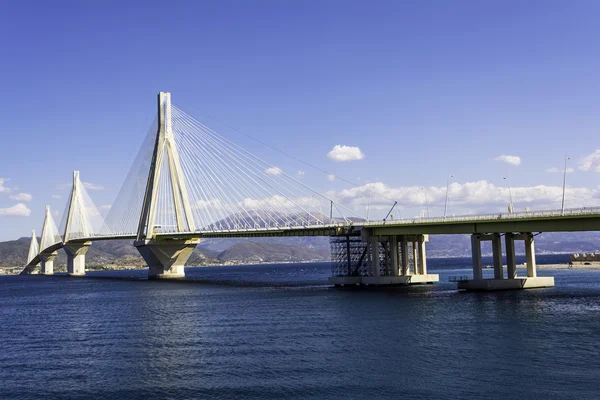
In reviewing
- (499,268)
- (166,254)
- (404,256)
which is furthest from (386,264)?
(166,254)

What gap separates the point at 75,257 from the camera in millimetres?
185500

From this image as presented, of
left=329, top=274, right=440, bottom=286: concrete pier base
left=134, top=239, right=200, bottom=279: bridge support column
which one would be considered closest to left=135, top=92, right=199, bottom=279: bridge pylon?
left=134, top=239, right=200, bottom=279: bridge support column

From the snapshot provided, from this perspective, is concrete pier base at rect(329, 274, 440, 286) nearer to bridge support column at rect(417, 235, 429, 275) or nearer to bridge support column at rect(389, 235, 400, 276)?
bridge support column at rect(389, 235, 400, 276)

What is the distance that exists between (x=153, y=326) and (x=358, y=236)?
50.7 meters

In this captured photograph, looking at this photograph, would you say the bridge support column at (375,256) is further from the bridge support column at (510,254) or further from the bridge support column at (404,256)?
Result: the bridge support column at (510,254)

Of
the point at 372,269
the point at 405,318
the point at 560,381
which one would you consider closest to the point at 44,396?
the point at 560,381

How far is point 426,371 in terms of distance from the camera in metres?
32.3

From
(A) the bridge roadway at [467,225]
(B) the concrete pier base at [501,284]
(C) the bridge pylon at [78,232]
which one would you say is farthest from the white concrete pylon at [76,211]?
(B) the concrete pier base at [501,284]

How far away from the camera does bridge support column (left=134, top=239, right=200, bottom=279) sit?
12775 centimetres

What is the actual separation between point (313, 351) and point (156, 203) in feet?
294

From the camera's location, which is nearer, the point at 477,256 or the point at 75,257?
the point at 477,256

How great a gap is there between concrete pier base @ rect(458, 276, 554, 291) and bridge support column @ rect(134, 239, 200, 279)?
59.7m

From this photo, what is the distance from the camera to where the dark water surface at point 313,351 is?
2958cm

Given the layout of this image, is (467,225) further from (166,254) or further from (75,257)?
(75,257)
